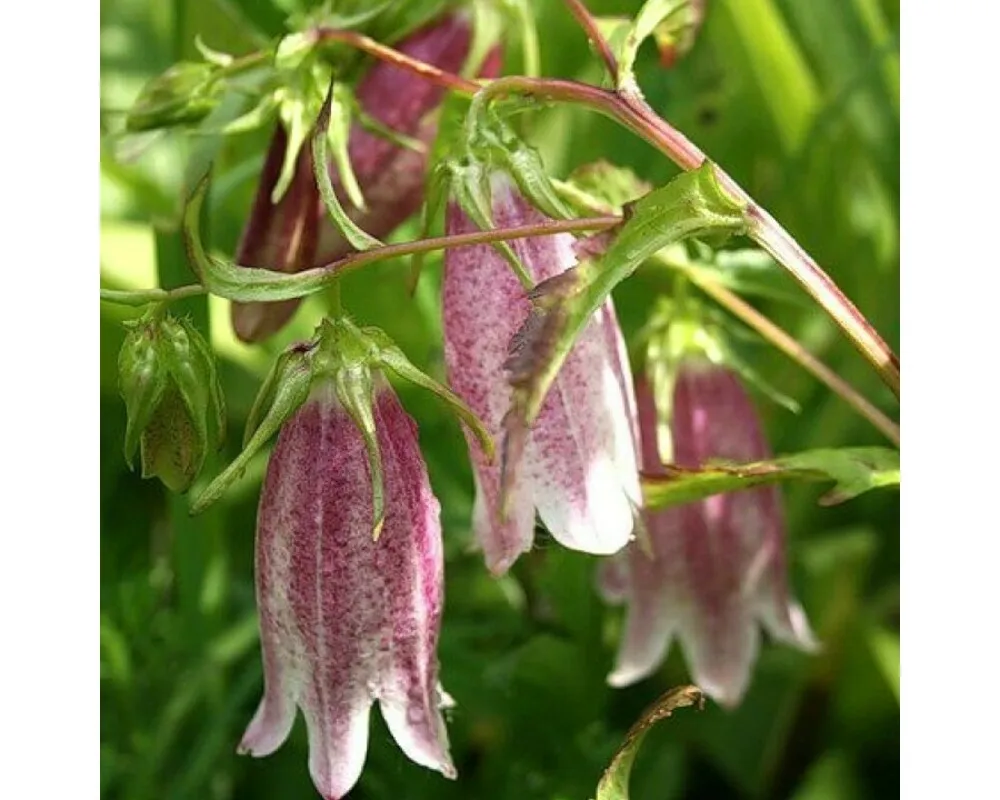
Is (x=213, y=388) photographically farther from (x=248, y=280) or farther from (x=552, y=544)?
(x=552, y=544)

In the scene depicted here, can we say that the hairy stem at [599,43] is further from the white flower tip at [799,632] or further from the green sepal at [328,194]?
the white flower tip at [799,632]

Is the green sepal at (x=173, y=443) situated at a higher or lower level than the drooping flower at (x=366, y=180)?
lower

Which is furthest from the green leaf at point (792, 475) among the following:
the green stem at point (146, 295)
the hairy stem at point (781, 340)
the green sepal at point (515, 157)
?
the green stem at point (146, 295)

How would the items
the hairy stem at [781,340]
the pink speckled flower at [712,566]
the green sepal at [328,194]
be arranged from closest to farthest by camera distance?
1. the green sepal at [328,194]
2. the hairy stem at [781,340]
3. the pink speckled flower at [712,566]
